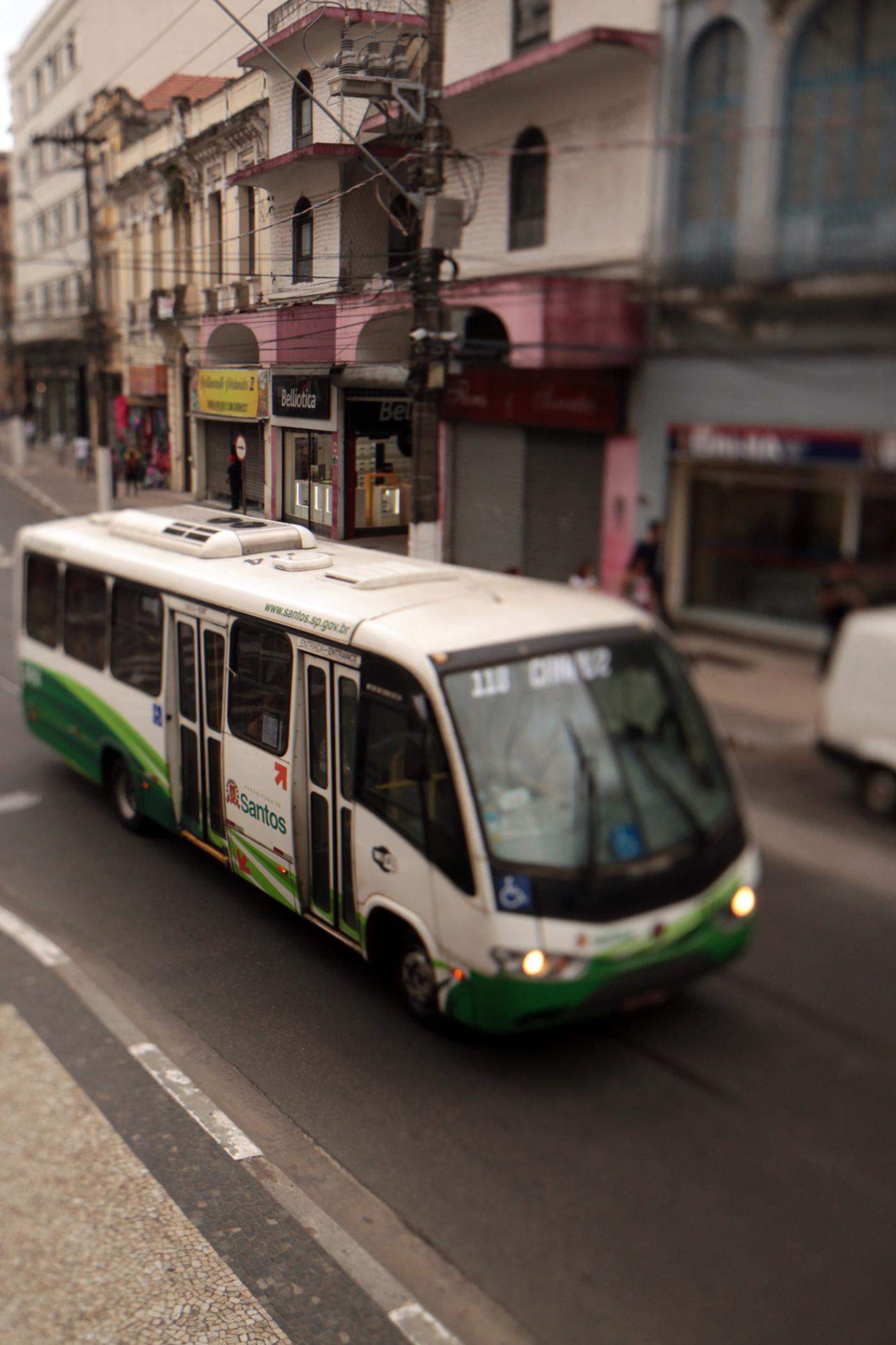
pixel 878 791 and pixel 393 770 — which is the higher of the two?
pixel 878 791

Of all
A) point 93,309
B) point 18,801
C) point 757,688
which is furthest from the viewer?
point 18,801

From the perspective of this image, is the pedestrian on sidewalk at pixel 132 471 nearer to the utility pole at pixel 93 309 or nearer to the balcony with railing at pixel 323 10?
the utility pole at pixel 93 309

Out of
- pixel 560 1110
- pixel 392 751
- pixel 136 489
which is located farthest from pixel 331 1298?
pixel 136 489

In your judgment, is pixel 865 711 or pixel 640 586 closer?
pixel 865 711

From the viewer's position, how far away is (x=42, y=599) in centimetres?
721

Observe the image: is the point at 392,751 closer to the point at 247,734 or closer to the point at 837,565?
the point at 247,734

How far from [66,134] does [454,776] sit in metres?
2.89

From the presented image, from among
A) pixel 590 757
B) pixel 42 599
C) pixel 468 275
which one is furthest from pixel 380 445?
pixel 42 599

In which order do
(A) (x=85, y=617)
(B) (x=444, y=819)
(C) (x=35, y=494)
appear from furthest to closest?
(C) (x=35, y=494), (A) (x=85, y=617), (B) (x=444, y=819)

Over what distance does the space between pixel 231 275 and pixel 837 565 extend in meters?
2.04

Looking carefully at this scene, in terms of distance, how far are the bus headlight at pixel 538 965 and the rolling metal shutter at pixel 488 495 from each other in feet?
4.11

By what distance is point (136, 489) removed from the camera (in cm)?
439

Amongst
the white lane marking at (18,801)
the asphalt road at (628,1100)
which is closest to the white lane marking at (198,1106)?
the asphalt road at (628,1100)

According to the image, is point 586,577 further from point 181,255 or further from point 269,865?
point 181,255
